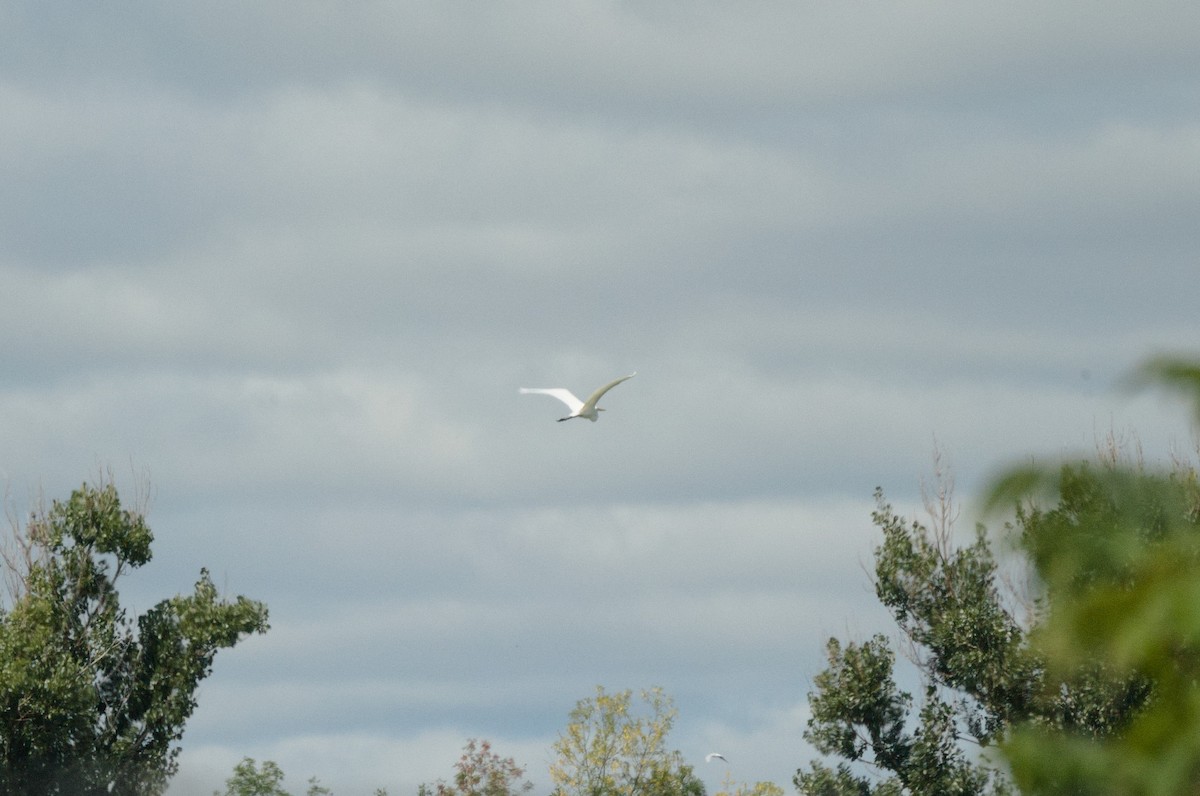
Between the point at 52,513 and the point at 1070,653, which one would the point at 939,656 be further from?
the point at 1070,653

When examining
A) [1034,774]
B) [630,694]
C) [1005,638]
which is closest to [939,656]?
[1005,638]

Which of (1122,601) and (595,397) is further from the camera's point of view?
(595,397)

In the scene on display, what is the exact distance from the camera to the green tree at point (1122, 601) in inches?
81.4

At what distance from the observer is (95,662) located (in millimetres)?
33250

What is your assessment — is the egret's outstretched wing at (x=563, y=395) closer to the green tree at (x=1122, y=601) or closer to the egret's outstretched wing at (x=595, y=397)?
the egret's outstretched wing at (x=595, y=397)

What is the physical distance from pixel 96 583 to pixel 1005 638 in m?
16.6

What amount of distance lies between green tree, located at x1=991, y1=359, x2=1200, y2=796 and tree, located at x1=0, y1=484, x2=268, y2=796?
31.2m

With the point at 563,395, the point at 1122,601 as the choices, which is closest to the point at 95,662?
the point at 563,395

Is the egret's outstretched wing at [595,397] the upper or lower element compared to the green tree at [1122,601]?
upper

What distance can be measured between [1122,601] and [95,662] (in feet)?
108

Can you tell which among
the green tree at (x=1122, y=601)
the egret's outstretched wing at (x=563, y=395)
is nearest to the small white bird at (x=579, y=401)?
the egret's outstretched wing at (x=563, y=395)

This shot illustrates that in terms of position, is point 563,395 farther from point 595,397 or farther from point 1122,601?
point 1122,601

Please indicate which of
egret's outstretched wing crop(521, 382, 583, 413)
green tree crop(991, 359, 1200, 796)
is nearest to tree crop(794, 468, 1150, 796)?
egret's outstretched wing crop(521, 382, 583, 413)

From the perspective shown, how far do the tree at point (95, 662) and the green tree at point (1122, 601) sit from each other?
102 ft
